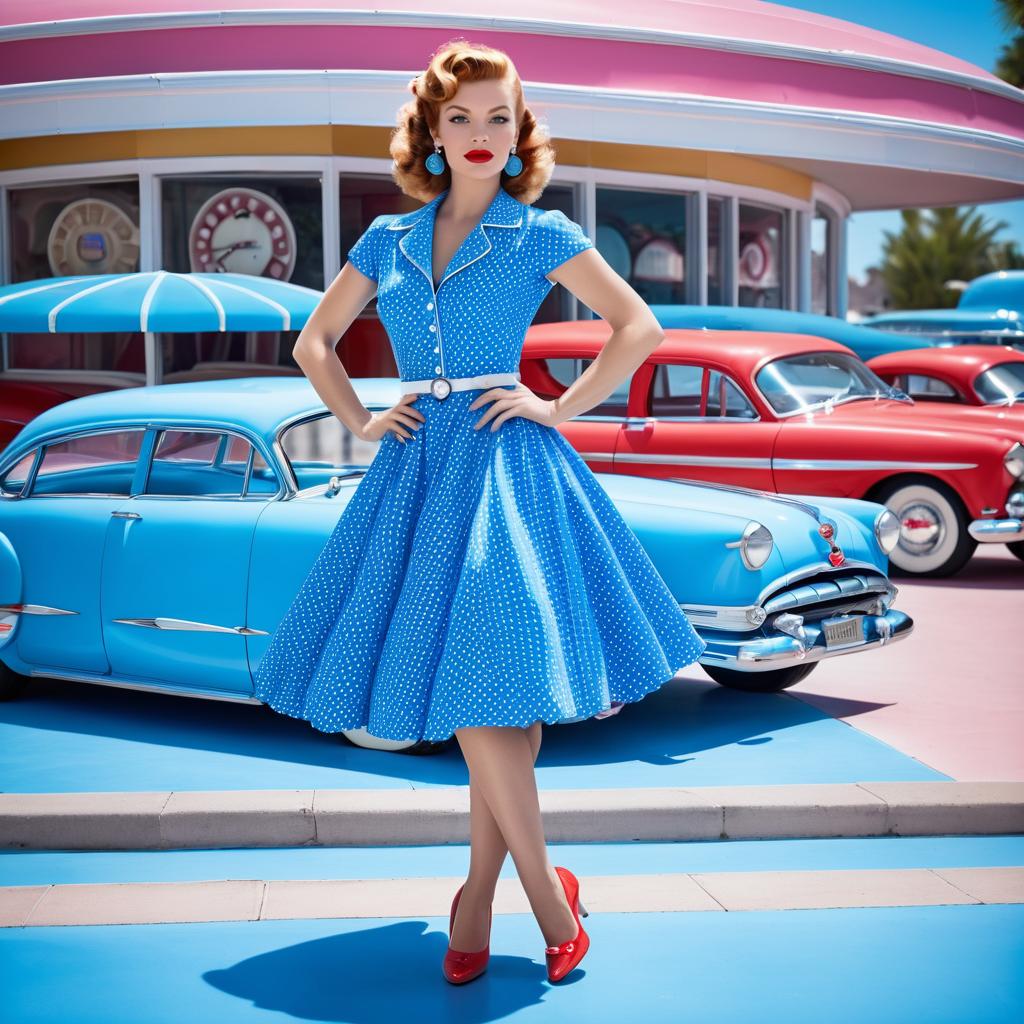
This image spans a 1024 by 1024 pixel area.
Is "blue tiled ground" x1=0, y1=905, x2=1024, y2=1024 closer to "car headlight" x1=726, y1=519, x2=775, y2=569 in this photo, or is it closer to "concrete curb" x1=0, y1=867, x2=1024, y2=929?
"concrete curb" x1=0, y1=867, x2=1024, y2=929

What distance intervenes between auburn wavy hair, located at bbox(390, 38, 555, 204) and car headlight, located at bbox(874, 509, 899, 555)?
9.99 ft

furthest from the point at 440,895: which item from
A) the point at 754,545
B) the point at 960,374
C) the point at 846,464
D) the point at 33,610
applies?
the point at 960,374

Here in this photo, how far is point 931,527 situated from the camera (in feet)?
29.5

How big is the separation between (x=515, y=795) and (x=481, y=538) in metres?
0.52

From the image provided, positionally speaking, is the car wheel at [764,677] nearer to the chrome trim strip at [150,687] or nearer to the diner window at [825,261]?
the chrome trim strip at [150,687]

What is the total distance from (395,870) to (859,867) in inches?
48.0

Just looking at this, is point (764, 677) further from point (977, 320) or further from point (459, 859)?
point (977, 320)

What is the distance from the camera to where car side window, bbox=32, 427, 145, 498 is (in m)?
5.48

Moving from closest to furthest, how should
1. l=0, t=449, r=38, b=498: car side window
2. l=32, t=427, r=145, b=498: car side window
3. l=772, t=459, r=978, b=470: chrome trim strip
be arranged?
l=32, t=427, r=145, b=498: car side window
l=0, t=449, r=38, b=498: car side window
l=772, t=459, r=978, b=470: chrome trim strip

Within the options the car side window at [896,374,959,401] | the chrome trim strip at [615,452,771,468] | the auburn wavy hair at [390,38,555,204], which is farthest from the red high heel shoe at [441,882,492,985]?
the car side window at [896,374,959,401]

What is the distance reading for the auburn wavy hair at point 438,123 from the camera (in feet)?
10.1

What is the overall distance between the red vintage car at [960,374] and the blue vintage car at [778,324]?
726 mm

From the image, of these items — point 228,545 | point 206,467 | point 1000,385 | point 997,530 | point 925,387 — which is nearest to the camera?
point 228,545

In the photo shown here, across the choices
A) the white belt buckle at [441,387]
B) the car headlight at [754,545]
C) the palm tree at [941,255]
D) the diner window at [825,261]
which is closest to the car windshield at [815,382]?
the car headlight at [754,545]
